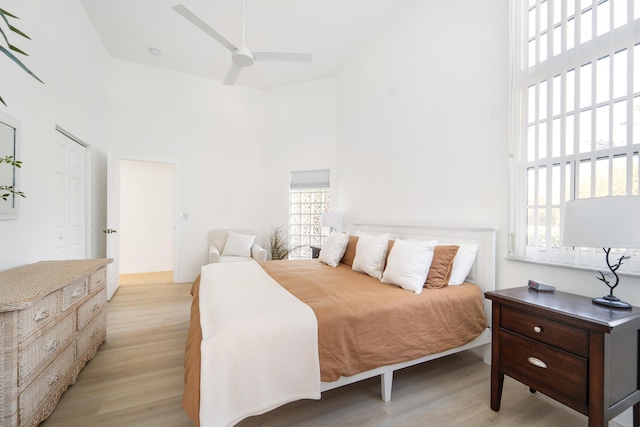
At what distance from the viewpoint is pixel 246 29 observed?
11.7 feet

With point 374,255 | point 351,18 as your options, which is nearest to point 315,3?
point 351,18

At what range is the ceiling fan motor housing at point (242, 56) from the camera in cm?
257

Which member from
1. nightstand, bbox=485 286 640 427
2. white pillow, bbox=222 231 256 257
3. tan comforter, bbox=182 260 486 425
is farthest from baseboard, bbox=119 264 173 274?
nightstand, bbox=485 286 640 427

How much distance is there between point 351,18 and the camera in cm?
343

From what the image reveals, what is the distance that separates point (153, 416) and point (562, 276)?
9.13 ft

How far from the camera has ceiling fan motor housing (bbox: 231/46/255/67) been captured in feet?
8.42

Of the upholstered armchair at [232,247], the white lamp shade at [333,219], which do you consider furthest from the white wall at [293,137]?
the upholstered armchair at [232,247]

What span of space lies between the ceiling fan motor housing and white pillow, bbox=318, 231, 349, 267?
6.71 feet

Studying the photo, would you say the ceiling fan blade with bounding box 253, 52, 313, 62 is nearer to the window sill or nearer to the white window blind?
the white window blind

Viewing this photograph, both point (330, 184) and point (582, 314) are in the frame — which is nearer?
point (582, 314)

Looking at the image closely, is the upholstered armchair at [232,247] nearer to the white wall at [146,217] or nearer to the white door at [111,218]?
the white door at [111,218]

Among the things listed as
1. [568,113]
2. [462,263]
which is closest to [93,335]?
[462,263]

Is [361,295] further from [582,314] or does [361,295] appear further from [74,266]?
[74,266]

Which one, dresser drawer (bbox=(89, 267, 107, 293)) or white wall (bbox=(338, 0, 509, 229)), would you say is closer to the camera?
dresser drawer (bbox=(89, 267, 107, 293))
